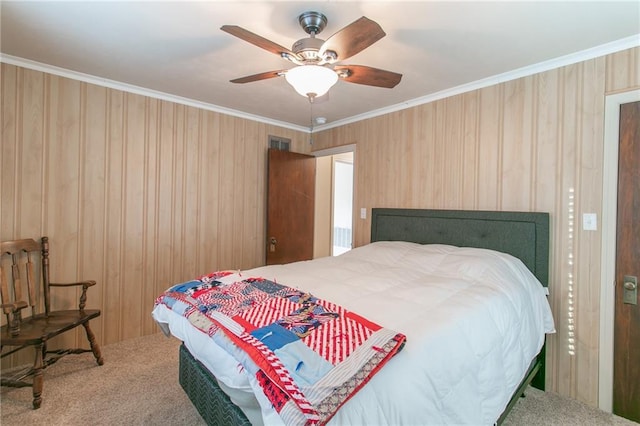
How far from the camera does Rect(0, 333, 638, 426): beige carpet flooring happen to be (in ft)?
6.23

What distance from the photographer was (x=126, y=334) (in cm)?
296

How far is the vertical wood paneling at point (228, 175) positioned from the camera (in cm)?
217

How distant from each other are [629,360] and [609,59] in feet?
6.44

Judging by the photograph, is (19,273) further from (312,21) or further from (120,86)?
(312,21)

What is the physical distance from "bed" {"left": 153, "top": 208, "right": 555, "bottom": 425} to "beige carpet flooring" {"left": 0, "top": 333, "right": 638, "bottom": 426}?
0.27 metres

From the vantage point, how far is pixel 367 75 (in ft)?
5.98

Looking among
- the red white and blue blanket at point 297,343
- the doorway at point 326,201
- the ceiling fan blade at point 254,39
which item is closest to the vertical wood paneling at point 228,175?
the doorway at point 326,201

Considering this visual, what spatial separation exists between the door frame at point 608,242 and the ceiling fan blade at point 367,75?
1487 millimetres

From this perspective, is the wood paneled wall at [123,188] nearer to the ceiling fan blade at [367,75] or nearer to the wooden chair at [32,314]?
the wooden chair at [32,314]

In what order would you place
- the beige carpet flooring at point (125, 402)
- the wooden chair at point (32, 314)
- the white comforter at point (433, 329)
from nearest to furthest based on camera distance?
the white comforter at point (433, 329) < the beige carpet flooring at point (125, 402) < the wooden chair at point (32, 314)

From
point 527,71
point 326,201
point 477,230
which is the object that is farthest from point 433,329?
point 326,201

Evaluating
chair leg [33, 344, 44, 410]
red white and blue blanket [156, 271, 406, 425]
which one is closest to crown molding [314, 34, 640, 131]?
red white and blue blanket [156, 271, 406, 425]

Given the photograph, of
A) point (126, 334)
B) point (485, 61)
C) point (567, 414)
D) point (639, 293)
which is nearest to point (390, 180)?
point (485, 61)

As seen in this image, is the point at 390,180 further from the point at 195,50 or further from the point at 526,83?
the point at 195,50
